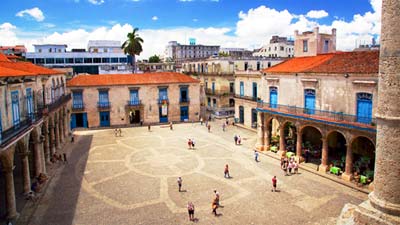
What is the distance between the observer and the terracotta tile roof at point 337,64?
71.9 ft

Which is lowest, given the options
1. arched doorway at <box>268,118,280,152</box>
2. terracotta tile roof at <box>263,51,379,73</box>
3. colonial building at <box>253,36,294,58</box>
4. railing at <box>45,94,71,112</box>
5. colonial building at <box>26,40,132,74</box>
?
arched doorway at <box>268,118,280,152</box>

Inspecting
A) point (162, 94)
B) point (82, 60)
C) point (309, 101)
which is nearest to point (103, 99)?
point (162, 94)

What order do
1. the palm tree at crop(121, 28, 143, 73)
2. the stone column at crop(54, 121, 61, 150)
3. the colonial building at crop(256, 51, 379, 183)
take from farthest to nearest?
the palm tree at crop(121, 28, 143, 73) → the stone column at crop(54, 121, 61, 150) → the colonial building at crop(256, 51, 379, 183)

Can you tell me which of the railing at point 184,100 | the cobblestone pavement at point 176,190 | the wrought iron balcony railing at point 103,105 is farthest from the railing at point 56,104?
the railing at point 184,100

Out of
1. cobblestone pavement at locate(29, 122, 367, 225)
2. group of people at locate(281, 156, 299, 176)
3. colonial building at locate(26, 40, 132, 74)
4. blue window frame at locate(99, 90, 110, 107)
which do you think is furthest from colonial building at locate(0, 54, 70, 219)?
colonial building at locate(26, 40, 132, 74)

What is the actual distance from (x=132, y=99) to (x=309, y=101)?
26.6m

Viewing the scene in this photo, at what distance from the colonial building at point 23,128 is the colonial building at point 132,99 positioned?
10598 mm

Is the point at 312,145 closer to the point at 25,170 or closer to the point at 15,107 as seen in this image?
the point at 25,170

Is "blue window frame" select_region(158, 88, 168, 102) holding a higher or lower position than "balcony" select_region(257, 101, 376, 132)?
higher

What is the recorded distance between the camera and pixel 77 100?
42.9m

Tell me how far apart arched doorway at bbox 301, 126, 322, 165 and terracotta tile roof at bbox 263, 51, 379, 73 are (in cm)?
571

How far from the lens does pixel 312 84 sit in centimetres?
2527

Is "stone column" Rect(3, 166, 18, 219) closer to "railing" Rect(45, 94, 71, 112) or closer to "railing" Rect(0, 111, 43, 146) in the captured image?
"railing" Rect(0, 111, 43, 146)

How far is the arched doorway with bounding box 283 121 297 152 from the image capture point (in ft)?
96.6
